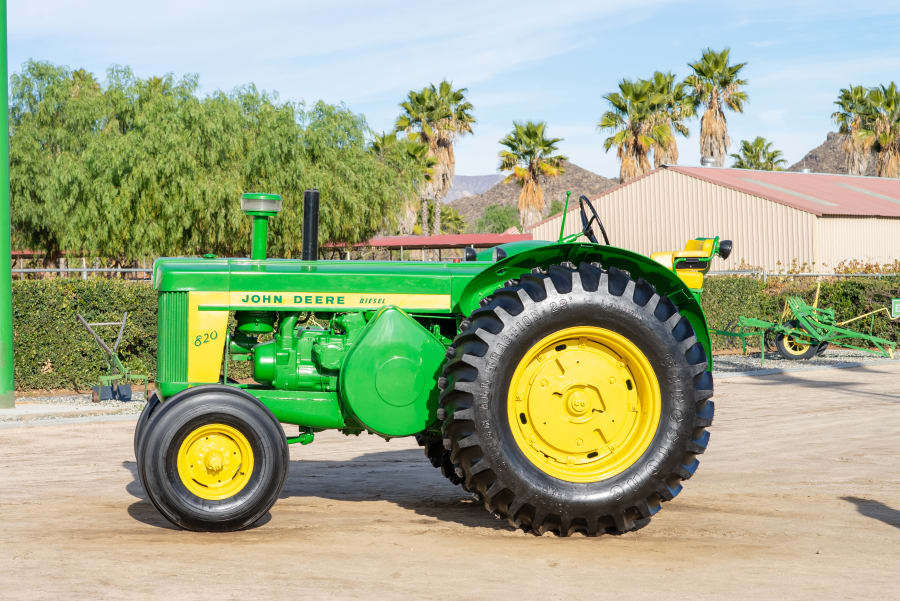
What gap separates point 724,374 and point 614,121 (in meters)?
27.8

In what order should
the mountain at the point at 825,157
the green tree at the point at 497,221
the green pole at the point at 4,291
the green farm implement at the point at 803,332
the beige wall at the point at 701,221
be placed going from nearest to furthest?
1. the green pole at the point at 4,291
2. the green farm implement at the point at 803,332
3. the beige wall at the point at 701,221
4. the green tree at the point at 497,221
5. the mountain at the point at 825,157

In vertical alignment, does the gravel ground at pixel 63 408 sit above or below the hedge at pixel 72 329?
below

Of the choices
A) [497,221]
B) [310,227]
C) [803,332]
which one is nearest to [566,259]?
[310,227]

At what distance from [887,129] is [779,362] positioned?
3103 centimetres

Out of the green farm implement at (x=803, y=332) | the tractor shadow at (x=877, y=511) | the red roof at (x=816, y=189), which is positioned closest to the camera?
the tractor shadow at (x=877, y=511)

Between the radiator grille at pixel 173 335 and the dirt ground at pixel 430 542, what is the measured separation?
859 millimetres

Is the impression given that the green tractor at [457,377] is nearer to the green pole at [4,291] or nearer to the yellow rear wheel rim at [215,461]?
the yellow rear wheel rim at [215,461]

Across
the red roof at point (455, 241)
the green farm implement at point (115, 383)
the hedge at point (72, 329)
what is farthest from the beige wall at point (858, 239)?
the green farm implement at point (115, 383)

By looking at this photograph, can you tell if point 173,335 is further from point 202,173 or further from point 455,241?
point 455,241

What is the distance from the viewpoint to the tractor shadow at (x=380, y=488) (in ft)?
19.5

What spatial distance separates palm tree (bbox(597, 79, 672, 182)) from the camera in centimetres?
4241

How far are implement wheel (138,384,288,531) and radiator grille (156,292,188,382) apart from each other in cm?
38

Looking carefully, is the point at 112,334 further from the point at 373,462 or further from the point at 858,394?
the point at 858,394

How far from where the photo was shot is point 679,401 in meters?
5.47
